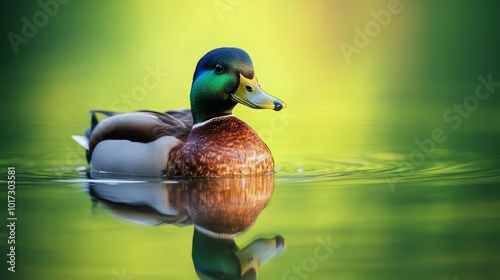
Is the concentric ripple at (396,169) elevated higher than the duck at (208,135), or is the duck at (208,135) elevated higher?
the duck at (208,135)

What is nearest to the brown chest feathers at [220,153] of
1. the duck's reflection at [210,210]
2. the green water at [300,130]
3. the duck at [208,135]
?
the duck at [208,135]

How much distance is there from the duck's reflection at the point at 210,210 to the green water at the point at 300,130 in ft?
0.23

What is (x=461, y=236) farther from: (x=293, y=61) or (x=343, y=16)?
(x=343, y=16)

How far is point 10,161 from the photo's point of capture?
10320 millimetres

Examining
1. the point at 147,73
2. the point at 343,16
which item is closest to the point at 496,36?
the point at 343,16

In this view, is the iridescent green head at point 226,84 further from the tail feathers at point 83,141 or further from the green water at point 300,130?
the tail feathers at point 83,141

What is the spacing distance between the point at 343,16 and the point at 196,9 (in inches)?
102

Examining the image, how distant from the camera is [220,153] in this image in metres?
9.35

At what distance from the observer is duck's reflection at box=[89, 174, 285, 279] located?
627 cm

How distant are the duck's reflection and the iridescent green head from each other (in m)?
0.64

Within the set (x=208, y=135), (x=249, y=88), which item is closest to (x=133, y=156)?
(x=208, y=135)

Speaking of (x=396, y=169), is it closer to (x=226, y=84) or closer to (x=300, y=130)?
(x=226, y=84)

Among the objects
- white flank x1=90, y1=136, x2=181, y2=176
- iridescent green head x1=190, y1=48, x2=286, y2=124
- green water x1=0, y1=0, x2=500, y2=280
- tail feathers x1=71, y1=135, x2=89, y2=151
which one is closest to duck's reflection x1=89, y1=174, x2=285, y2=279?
green water x1=0, y1=0, x2=500, y2=280

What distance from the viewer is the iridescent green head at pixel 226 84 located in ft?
30.4
